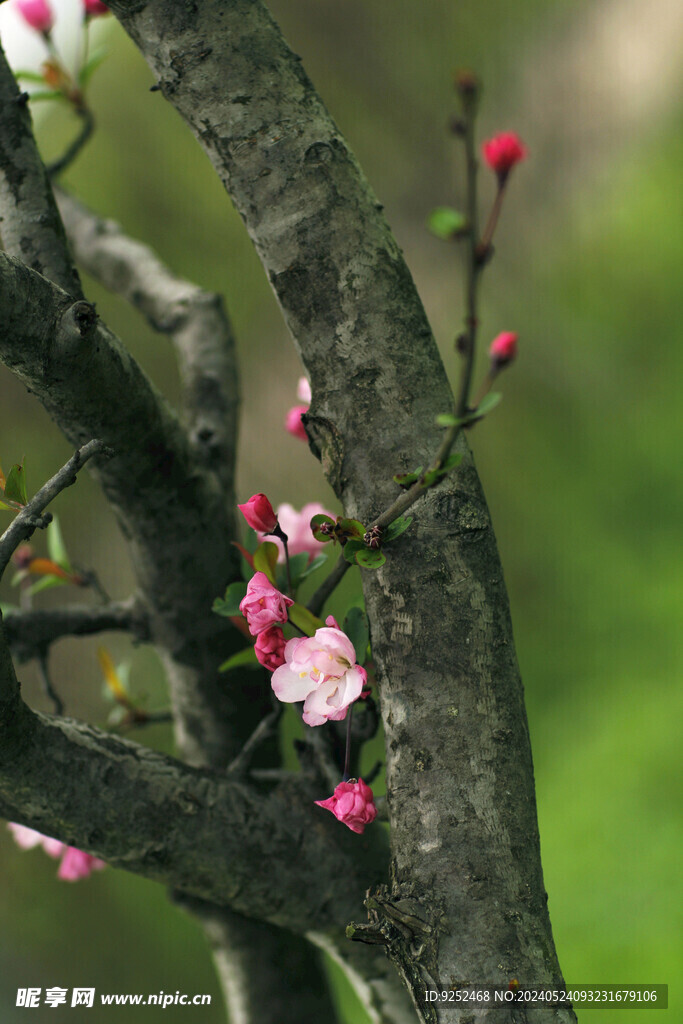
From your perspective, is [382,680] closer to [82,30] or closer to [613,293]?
[82,30]

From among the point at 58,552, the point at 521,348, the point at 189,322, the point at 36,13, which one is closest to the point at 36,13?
the point at 36,13

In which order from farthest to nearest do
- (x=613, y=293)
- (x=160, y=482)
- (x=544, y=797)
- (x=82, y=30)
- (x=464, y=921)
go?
(x=613, y=293), (x=544, y=797), (x=82, y=30), (x=160, y=482), (x=464, y=921)

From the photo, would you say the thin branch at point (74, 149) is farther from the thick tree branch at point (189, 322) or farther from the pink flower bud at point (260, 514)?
the pink flower bud at point (260, 514)

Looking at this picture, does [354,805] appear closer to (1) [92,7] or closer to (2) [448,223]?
(2) [448,223]

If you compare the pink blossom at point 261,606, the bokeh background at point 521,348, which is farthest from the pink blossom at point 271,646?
the bokeh background at point 521,348

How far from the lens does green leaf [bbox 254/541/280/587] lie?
1.09 ft

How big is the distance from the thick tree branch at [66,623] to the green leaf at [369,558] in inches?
10.3

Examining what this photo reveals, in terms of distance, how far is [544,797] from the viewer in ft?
3.66

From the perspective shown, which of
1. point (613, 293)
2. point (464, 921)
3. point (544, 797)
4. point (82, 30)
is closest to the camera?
point (464, 921)

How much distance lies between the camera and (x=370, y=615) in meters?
0.31

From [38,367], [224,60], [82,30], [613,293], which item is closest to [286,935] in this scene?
[38,367]

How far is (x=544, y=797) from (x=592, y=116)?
1.15 metres

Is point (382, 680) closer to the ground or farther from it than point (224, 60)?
closer to the ground

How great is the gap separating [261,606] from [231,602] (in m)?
0.07
